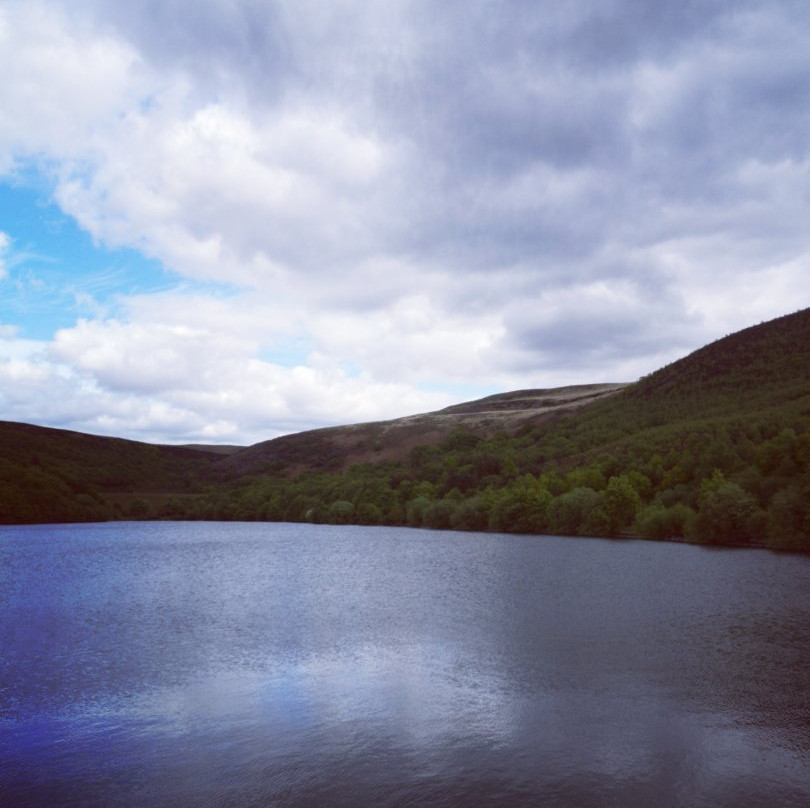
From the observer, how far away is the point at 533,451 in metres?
160

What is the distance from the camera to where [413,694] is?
965 inches

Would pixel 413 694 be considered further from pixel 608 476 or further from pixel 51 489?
pixel 51 489

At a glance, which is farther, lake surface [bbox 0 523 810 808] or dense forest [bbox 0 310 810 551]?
dense forest [bbox 0 310 810 551]

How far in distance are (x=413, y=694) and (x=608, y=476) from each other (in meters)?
94.9

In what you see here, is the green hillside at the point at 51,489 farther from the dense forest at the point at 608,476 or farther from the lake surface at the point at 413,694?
the lake surface at the point at 413,694

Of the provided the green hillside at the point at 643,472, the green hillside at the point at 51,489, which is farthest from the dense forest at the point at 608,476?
the green hillside at the point at 51,489

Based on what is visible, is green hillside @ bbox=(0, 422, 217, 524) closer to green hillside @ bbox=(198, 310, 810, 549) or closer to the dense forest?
the dense forest

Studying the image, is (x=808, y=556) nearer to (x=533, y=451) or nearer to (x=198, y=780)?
(x=198, y=780)

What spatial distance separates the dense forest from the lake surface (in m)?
33.6

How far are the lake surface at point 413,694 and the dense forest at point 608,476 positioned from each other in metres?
33.6

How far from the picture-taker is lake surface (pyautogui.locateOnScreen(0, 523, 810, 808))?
1730 centimetres

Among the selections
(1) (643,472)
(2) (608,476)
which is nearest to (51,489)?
(2) (608,476)

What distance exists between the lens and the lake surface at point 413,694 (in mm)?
17297

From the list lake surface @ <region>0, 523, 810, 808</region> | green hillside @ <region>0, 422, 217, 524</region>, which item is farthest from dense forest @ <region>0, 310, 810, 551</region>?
lake surface @ <region>0, 523, 810, 808</region>
